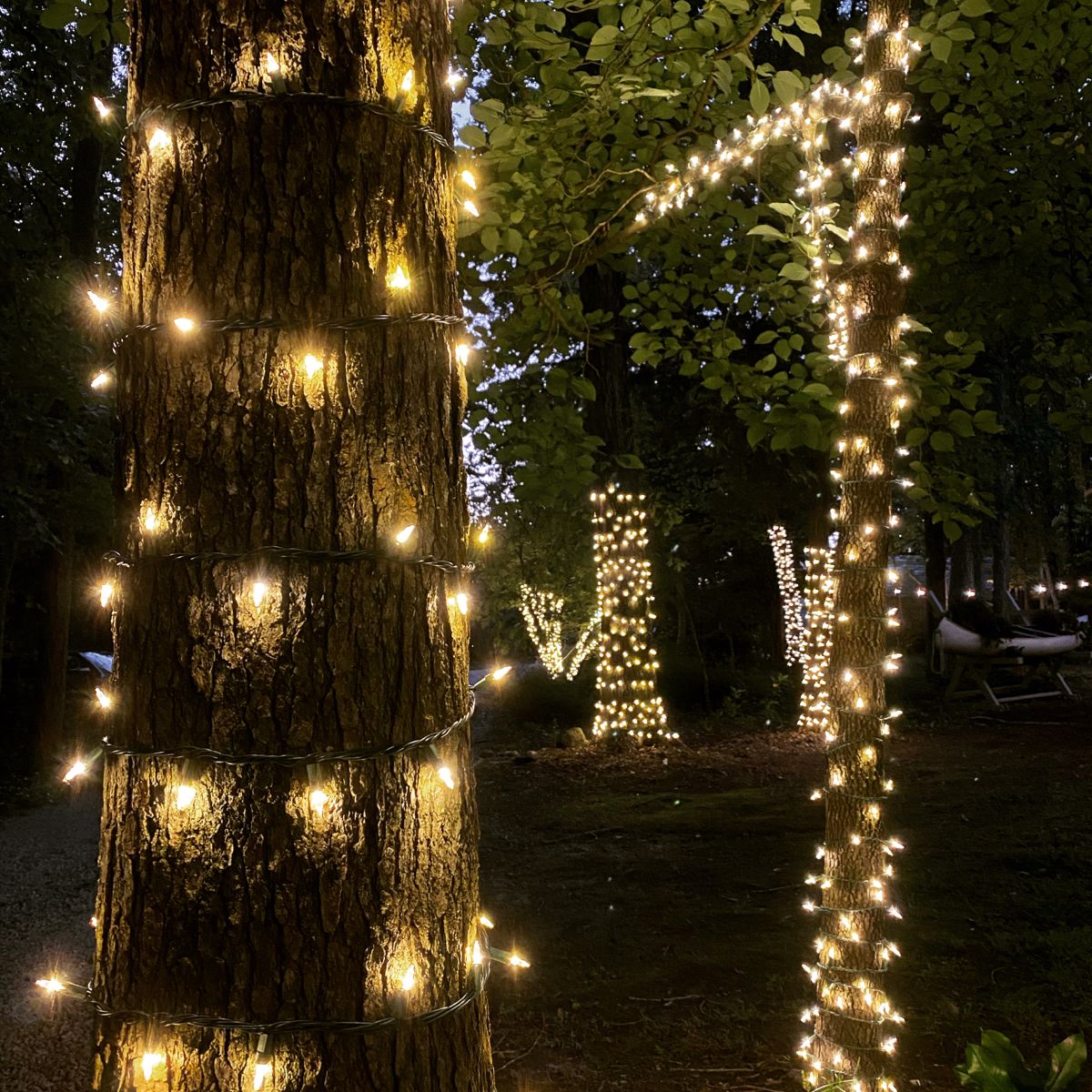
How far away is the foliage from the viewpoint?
243 centimetres

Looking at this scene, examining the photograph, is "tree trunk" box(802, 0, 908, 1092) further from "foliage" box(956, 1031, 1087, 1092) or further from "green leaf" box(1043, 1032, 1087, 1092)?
"green leaf" box(1043, 1032, 1087, 1092)

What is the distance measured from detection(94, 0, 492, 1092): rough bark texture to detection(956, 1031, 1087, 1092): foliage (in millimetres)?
1611

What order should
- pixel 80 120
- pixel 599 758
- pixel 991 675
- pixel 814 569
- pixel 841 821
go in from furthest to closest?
1. pixel 991 675
2. pixel 814 569
3. pixel 599 758
4. pixel 80 120
5. pixel 841 821

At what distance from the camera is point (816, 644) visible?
11.5m

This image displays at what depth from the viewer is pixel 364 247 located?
5.20 ft

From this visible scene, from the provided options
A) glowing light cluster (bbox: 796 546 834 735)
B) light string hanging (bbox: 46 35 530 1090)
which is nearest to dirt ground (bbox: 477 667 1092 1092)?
glowing light cluster (bbox: 796 546 834 735)

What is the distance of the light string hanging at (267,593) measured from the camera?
1.44 metres

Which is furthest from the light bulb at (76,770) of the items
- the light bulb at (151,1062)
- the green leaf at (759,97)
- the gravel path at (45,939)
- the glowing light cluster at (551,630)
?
Answer: the glowing light cluster at (551,630)

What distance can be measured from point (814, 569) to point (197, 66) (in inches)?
441

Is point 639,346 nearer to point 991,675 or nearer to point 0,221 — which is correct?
point 0,221

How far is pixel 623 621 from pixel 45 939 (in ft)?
22.5

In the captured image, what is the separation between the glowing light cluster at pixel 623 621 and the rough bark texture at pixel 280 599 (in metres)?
9.27

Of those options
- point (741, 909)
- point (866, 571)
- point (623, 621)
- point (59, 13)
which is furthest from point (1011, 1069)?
point (623, 621)

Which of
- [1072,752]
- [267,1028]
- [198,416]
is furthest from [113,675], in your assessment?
[1072,752]
